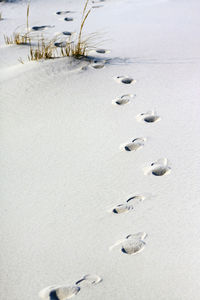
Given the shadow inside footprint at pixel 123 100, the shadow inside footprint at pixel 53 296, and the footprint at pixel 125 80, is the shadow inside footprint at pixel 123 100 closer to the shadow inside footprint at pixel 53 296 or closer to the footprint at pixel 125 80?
the footprint at pixel 125 80

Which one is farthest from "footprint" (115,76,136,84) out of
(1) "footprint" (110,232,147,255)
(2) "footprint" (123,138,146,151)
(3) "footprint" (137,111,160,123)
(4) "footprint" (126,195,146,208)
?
(1) "footprint" (110,232,147,255)

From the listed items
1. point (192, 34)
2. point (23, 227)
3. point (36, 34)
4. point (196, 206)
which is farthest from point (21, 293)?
point (36, 34)

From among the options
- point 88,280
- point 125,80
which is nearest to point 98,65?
point 125,80

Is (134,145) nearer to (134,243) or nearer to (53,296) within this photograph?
(134,243)

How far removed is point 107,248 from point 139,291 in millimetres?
237

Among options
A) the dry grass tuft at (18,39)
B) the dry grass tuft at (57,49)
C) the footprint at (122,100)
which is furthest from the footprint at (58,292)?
the dry grass tuft at (18,39)

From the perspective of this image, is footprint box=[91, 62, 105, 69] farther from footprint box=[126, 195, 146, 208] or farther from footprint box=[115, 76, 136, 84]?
footprint box=[126, 195, 146, 208]

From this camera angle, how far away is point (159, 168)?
80.9 inches

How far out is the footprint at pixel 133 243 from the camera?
162 cm

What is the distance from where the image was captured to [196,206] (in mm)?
1780

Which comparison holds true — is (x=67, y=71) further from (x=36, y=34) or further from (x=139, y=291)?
(x=139, y=291)

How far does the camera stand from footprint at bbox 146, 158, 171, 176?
6.67ft

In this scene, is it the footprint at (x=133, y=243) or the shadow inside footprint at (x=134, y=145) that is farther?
the shadow inside footprint at (x=134, y=145)

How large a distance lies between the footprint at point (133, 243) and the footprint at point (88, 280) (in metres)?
0.15
